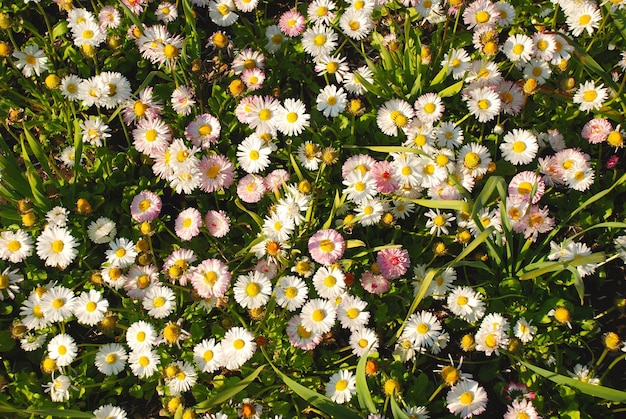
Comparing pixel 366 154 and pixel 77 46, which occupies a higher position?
pixel 77 46

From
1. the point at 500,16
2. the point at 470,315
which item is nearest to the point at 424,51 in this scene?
the point at 500,16

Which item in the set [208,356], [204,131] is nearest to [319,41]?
[204,131]

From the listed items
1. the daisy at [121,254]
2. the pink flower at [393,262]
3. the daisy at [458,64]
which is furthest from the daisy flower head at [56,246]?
the daisy at [458,64]

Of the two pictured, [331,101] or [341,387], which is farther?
[331,101]

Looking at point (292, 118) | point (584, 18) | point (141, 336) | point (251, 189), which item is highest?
point (584, 18)

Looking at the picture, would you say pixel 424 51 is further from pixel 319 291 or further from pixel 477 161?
pixel 319 291

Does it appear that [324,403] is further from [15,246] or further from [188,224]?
[15,246]

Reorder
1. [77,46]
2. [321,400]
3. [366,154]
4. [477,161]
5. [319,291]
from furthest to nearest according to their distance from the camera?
[77,46] < [366,154] < [477,161] < [319,291] < [321,400]
